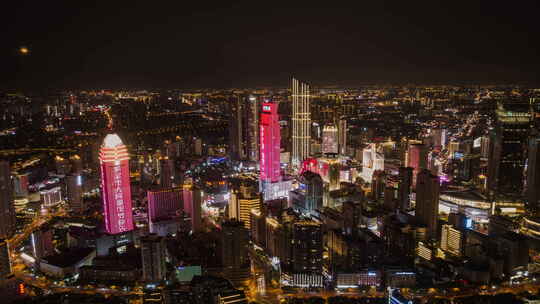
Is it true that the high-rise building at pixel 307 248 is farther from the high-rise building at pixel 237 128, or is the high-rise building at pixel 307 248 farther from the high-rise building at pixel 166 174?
the high-rise building at pixel 237 128

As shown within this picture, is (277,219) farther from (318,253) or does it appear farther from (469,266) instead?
A: (469,266)

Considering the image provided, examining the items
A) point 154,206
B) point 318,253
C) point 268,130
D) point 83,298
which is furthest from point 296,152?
point 83,298

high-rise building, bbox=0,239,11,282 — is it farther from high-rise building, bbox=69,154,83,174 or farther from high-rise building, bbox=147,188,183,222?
high-rise building, bbox=69,154,83,174

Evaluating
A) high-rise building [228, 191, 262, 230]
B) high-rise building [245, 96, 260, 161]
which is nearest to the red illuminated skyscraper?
high-rise building [228, 191, 262, 230]

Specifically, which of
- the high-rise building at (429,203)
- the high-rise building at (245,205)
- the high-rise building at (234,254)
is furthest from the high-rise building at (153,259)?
the high-rise building at (429,203)

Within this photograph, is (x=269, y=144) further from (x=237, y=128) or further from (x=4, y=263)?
(x=4, y=263)

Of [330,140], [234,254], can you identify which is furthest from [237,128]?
[234,254]

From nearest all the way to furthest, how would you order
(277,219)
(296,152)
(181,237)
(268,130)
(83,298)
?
(83,298)
(277,219)
(181,237)
(268,130)
(296,152)
